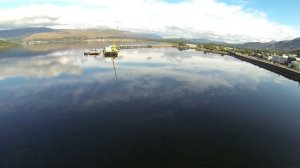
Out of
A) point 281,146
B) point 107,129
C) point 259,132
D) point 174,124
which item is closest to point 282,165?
point 281,146

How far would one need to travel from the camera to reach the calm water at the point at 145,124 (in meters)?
26.6

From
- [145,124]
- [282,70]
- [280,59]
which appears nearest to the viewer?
[145,124]

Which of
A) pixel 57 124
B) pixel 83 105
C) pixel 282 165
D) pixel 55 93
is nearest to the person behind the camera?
pixel 282 165

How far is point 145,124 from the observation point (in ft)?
115

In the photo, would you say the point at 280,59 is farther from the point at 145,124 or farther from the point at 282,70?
the point at 145,124

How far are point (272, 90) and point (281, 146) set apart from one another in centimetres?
3640

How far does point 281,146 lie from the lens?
99.4 feet

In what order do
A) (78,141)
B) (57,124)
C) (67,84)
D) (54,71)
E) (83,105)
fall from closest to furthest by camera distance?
(78,141), (57,124), (83,105), (67,84), (54,71)

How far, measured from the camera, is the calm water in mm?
26559

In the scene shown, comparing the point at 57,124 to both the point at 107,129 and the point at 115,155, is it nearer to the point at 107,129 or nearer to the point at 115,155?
the point at 107,129

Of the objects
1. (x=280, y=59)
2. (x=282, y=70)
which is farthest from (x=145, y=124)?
(x=280, y=59)

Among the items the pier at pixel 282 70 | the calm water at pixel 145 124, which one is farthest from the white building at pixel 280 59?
the calm water at pixel 145 124

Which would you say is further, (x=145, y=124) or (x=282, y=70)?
(x=282, y=70)

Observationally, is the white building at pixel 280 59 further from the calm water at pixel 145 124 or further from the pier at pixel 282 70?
the calm water at pixel 145 124
